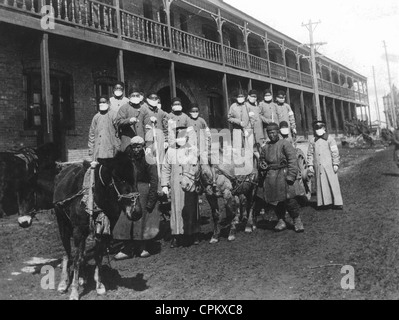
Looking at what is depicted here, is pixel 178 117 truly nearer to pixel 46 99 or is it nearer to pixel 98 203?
pixel 46 99

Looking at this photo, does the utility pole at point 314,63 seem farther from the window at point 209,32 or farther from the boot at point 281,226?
the boot at point 281,226

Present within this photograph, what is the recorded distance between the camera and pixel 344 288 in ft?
13.9

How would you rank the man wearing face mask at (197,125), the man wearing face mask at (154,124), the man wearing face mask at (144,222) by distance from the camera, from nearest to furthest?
the man wearing face mask at (144,222)
the man wearing face mask at (154,124)
the man wearing face mask at (197,125)

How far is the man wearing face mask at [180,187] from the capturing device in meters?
6.31

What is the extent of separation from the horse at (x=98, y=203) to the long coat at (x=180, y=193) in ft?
5.85

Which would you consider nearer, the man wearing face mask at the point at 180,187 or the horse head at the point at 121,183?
the horse head at the point at 121,183

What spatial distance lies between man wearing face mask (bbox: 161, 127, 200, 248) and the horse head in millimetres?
1965

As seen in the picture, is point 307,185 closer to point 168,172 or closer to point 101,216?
point 168,172

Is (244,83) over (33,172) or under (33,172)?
over

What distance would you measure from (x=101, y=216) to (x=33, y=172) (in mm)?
1053

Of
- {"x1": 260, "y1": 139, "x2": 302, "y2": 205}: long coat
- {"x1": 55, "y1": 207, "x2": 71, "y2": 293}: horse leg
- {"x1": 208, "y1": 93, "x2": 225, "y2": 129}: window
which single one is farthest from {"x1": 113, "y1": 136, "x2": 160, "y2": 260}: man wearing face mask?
{"x1": 208, "y1": 93, "x2": 225, "y2": 129}: window

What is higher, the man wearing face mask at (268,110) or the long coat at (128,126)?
the man wearing face mask at (268,110)

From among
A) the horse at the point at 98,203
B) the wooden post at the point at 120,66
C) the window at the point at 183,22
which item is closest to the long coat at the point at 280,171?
the horse at the point at 98,203
